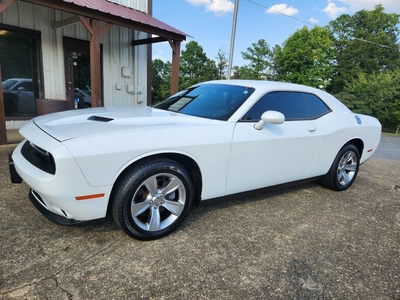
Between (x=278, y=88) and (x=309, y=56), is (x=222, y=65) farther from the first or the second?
(x=278, y=88)

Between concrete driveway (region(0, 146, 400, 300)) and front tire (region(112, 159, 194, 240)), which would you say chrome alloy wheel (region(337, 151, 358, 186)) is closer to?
concrete driveway (region(0, 146, 400, 300))

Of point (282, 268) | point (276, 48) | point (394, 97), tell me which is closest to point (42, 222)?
point (282, 268)

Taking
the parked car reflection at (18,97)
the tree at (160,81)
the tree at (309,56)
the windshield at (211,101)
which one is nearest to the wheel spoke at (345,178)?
the windshield at (211,101)

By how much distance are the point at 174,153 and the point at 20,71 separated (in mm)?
6790

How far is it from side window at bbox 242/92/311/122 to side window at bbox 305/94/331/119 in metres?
0.09

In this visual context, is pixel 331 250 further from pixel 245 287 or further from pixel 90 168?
pixel 90 168

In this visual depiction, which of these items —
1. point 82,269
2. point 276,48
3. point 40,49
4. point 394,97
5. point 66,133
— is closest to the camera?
point 82,269

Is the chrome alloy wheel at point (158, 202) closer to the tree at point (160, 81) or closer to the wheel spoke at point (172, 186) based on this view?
the wheel spoke at point (172, 186)

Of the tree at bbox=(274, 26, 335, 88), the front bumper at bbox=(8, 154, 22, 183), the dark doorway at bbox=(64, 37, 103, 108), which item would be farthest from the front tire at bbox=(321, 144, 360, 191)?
the tree at bbox=(274, 26, 335, 88)

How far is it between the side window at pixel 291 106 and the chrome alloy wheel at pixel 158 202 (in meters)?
1.02

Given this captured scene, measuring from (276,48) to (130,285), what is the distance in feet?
142

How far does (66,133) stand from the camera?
2.18 m

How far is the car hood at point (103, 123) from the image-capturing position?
7.23 ft

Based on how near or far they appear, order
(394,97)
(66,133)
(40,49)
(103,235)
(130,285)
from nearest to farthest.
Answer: (130,285) < (66,133) < (103,235) < (40,49) < (394,97)
